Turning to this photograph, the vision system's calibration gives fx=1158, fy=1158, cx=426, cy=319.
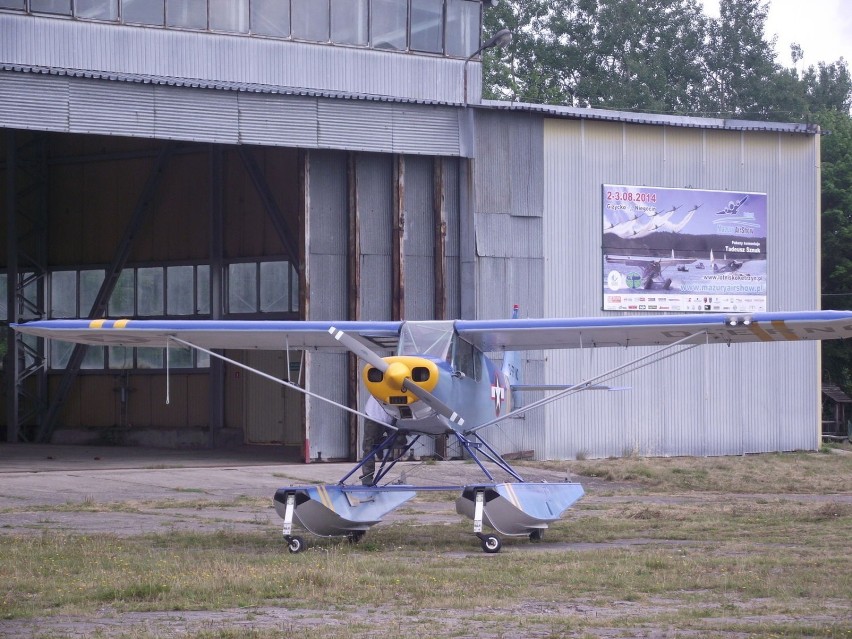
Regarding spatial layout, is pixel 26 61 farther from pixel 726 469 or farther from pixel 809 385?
pixel 809 385

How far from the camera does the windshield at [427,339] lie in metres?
13.2

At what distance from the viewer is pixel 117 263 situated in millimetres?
30375

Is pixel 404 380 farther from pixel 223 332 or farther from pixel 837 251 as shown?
pixel 837 251

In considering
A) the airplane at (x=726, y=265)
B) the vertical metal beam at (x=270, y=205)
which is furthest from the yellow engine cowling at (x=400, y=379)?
the airplane at (x=726, y=265)

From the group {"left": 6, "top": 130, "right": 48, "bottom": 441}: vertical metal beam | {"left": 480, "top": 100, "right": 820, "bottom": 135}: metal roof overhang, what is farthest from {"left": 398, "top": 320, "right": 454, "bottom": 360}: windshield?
{"left": 6, "top": 130, "right": 48, "bottom": 441}: vertical metal beam

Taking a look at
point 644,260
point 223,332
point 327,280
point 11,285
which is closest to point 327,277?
point 327,280

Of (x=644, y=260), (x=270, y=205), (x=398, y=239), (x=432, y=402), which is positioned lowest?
(x=432, y=402)

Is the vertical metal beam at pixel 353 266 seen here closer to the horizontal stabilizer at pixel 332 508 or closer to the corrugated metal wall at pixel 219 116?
the corrugated metal wall at pixel 219 116

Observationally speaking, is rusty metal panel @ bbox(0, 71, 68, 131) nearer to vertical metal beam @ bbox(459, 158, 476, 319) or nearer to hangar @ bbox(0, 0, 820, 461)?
hangar @ bbox(0, 0, 820, 461)

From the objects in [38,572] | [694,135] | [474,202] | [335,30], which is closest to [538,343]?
[38,572]

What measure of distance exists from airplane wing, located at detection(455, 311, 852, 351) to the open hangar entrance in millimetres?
9484

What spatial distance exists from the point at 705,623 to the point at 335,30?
18031 mm

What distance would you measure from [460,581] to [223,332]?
5.85m

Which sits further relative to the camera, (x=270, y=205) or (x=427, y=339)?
(x=270, y=205)
